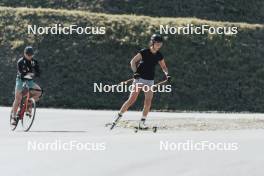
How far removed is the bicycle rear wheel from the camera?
47.1 feet

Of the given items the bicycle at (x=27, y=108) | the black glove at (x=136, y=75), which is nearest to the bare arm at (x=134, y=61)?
the black glove at (x=136, y=75)

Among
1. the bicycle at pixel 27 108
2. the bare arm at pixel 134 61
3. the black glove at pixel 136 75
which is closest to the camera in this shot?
the bare arm at pixel 134 61

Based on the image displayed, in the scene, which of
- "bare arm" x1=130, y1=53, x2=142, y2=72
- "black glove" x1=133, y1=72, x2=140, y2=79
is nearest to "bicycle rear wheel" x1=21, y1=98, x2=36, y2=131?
"black glove" x1=133, y1=72, x2=140, y2=79

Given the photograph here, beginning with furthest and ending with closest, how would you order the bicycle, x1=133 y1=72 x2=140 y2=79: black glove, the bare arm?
the bicycle < x1=133 y1=72 x2=140 y2=79: black glove < the bare arm

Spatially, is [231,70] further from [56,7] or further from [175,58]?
[56,7]

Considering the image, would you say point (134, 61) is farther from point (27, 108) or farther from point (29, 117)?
point (29, 117)

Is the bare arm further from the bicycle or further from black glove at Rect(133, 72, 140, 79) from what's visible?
the bicycle

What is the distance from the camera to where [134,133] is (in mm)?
14664

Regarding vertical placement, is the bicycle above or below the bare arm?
below

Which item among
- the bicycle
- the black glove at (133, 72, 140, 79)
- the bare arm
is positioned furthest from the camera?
the bicycle

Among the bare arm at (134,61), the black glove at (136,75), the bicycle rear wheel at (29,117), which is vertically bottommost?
the bicycle rear wheel at (29,117)

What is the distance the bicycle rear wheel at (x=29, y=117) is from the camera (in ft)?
47.1

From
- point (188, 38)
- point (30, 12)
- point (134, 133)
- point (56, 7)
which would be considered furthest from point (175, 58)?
point (134, 133)

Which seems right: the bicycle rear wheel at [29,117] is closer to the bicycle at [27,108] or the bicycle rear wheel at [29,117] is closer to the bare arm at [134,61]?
the bicycle at [27,108]
